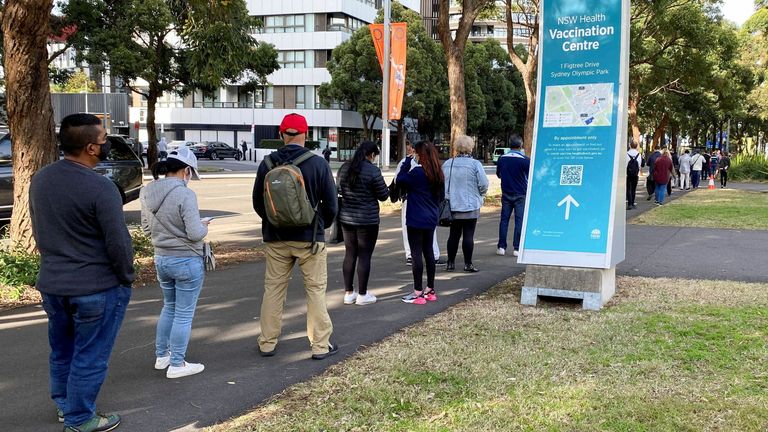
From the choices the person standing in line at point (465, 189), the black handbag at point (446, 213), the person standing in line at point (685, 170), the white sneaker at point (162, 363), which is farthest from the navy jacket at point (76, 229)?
the person standing in line at point (685, 170)

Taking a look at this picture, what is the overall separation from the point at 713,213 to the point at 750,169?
2127cm

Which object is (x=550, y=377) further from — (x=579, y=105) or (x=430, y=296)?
(x=579, y=105)

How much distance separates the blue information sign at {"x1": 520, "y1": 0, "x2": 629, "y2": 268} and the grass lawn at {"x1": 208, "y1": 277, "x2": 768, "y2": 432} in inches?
30.8

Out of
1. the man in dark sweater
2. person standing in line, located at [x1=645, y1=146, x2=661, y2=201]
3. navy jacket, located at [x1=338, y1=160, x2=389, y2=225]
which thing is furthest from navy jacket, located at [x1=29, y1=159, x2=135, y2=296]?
person standing in line, located at [x1=645, y1=146, x2=661, y2=201]

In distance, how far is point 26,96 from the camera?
26.2ft

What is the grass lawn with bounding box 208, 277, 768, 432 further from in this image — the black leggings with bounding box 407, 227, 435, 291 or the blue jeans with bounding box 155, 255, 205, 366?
the blue jeans with bounding box 155, 255, 205, 366

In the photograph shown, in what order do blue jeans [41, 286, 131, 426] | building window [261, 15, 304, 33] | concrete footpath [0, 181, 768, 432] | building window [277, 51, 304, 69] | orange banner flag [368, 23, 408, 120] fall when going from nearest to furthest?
1. blue jeans [41, 286, 131, 426]
2. concrete footpath [0, 181, 768, 432]
3. orange banner flag [368, 23, 408, 120]
4. building window [261, 15, 304, 33]
5. building window [277, 51, 304, 69]

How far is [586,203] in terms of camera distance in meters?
7.29

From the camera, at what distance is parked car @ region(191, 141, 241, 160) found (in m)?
52.8

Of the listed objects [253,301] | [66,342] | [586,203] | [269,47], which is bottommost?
[253,301]

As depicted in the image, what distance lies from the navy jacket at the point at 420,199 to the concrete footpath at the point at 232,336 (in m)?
0.90

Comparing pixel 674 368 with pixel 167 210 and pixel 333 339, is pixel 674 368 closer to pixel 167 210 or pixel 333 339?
pixel 333 339

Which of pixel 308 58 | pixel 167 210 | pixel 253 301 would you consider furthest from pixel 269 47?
pixel 167 210

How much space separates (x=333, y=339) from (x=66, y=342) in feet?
8.19
